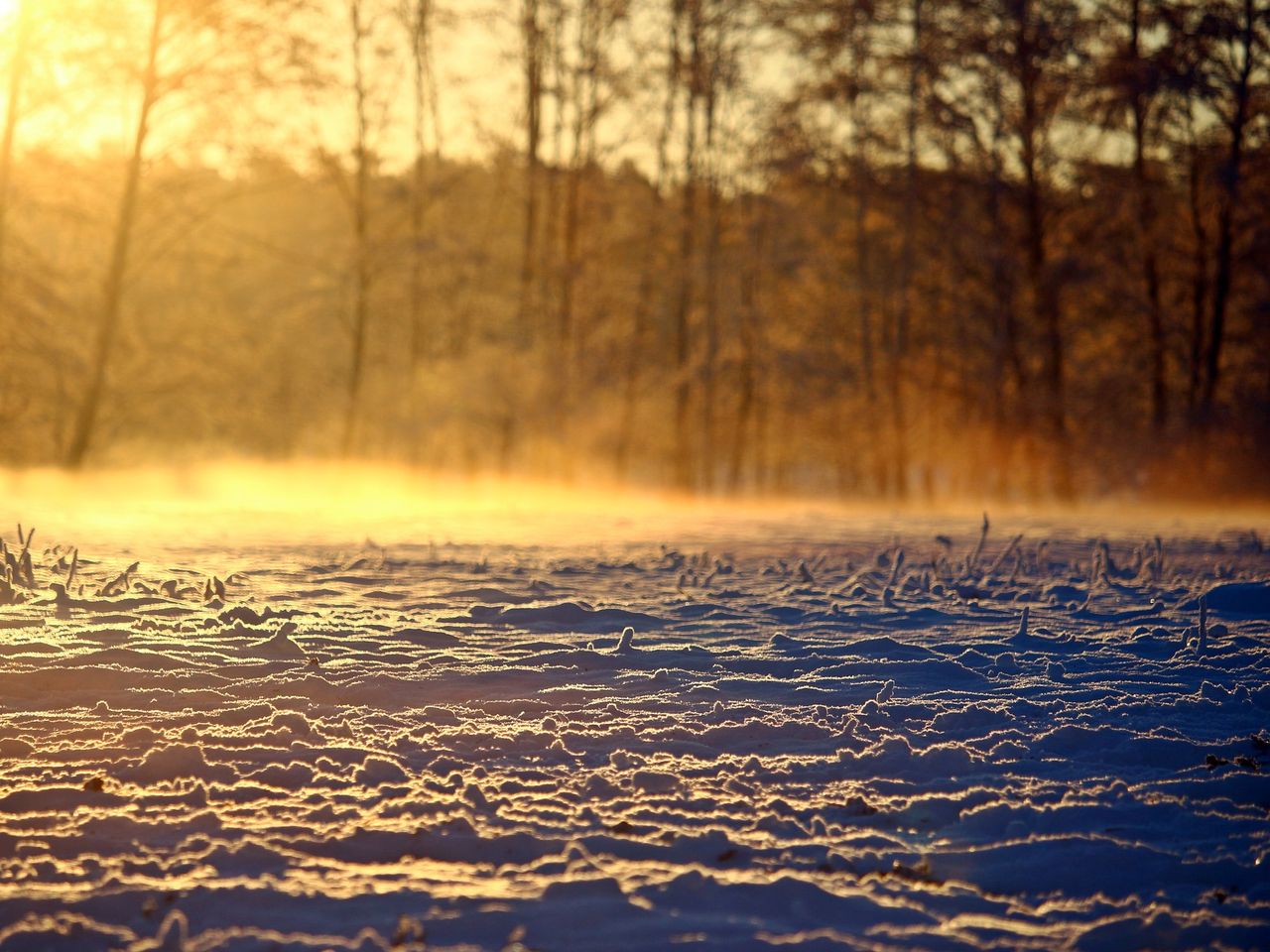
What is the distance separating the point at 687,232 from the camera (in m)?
21.5

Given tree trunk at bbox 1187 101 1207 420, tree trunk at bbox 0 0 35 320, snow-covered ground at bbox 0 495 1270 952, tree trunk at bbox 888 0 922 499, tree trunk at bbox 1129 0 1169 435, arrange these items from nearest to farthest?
snow-covered ground at bbox 0 495 1270 952
tree trunk at bbox 0 0 35 320
tree trunk at bbox 1129 0 1169 435
tree trunk at bbox 888 0 922 499
tree trunk at bbox 1187 101 1207 420

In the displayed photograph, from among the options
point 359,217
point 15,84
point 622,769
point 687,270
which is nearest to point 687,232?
point 687,270

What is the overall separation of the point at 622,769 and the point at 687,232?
18.3m

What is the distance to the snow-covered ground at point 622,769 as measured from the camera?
3.06 m

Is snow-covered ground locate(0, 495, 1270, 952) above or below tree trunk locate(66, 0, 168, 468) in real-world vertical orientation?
below

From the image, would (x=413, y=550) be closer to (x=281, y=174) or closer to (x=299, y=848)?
(x=299, y=848)

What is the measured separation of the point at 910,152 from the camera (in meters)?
19.2

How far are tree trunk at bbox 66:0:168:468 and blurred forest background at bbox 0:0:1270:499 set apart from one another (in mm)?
54

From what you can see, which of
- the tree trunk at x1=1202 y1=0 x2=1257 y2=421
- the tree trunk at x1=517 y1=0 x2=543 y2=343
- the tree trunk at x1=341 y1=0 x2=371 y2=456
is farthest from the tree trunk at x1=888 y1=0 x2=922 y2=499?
the tree trunk at x1=341 y1=0 x2=371 y2=456

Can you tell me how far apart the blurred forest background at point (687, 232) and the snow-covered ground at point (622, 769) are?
37.5ft

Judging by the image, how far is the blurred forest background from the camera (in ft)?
55.4

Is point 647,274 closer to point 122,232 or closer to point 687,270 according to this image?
point 687,270

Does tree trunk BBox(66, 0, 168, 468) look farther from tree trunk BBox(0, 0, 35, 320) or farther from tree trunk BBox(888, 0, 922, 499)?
tree trunk BBox(888, 0, 922, 499)

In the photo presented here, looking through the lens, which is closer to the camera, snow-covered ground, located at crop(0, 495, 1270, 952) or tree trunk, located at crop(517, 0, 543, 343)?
snow-covered ground, located at crop(0, 495, 1270, 952)
